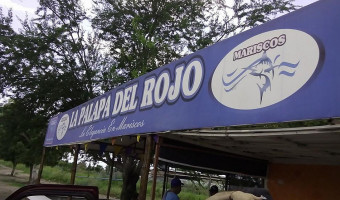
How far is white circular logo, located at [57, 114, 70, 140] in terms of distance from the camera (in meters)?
11.2

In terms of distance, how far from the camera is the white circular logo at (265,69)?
3480 mm

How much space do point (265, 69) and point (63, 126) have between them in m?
8.94

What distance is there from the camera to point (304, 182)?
7.16 meters

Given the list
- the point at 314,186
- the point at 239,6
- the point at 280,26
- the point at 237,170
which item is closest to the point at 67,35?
the point at 239,6

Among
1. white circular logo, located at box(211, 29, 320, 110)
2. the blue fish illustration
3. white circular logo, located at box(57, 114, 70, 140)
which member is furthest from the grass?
the blue fish illustration

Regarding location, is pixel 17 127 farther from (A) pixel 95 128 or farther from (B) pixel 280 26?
(B) pixel 280 26

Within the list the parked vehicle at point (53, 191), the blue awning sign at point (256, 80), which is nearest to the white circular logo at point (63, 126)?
the blue awning sign at point (256, 80)

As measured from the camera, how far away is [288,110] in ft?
11.5

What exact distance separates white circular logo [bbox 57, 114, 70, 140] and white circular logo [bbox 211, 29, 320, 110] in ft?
25.2

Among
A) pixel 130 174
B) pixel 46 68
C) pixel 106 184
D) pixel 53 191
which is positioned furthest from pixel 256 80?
pixel 106 184

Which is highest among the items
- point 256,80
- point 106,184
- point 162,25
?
point 162,25

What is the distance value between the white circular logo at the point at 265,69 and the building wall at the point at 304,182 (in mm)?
3520

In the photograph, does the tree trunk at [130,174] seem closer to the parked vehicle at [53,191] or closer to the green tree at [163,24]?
the green tree at [163,24]

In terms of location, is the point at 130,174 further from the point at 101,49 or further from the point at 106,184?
the point at 106,184
